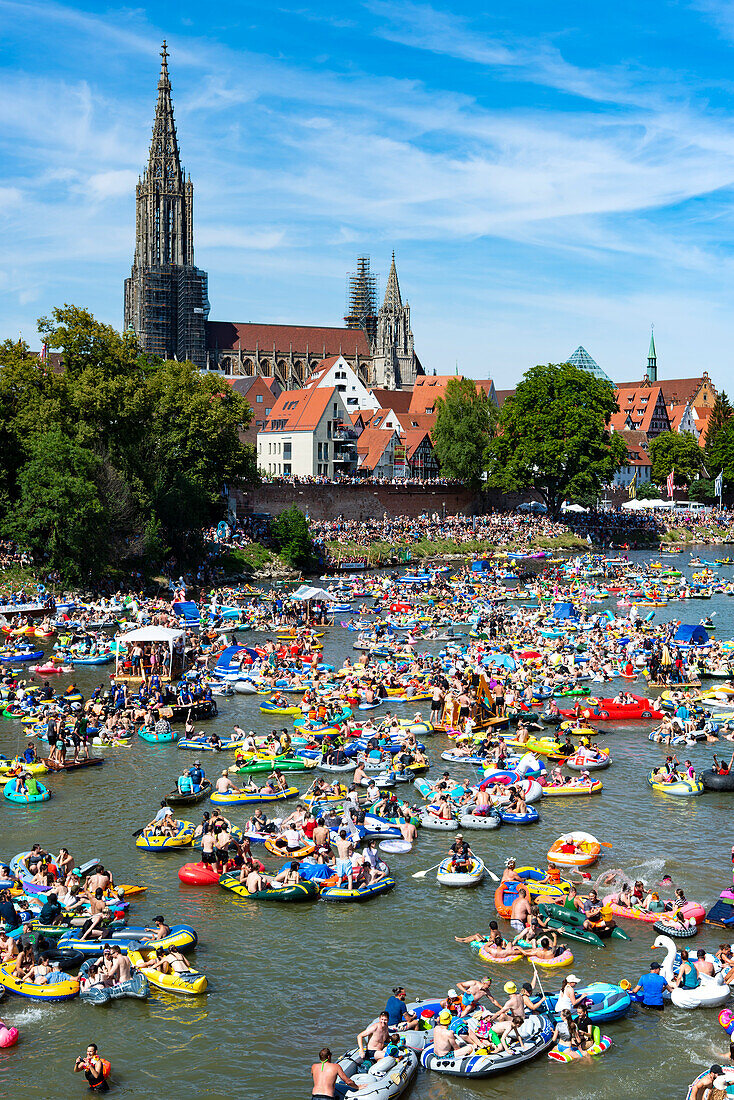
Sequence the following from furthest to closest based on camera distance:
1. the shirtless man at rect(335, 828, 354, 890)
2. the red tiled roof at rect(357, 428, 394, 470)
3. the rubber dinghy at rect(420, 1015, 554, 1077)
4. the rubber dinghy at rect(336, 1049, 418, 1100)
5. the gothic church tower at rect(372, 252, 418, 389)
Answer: the gothic church tower at rect(372, 252, 418, 389) → the red tiled roof at rect(357, 428, 394, 470) → the shirtless man at rect(335, 828, 354, 890) → the rubber dinghy at rect(420, 1015, 554, 1077) → the rubber dinghy at rect(336, 1049, 418, 1100)

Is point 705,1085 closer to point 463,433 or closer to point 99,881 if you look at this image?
point 99,881

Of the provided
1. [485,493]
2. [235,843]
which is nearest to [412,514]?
[485,493]

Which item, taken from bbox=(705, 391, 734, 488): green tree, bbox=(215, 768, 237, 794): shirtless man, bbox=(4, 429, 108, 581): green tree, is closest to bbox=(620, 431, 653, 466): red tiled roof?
bbox=(705, 391, 734, 488): green tree

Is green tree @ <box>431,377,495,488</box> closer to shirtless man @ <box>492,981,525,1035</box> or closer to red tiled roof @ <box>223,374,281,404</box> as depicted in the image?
red tiled roof @ <box>223,374,281,404</box>

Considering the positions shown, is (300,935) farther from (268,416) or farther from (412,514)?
(268,416)

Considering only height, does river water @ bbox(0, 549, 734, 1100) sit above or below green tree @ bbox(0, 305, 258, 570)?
below

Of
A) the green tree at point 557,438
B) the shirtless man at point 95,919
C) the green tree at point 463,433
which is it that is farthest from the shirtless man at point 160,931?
the green tree at point 463,433

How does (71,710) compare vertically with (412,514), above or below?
below

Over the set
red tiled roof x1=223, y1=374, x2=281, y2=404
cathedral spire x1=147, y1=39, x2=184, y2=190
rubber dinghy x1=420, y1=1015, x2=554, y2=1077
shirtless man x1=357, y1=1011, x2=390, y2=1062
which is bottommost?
rubber dinghy x1=420, y1=1015, x2=554, y2=1077
